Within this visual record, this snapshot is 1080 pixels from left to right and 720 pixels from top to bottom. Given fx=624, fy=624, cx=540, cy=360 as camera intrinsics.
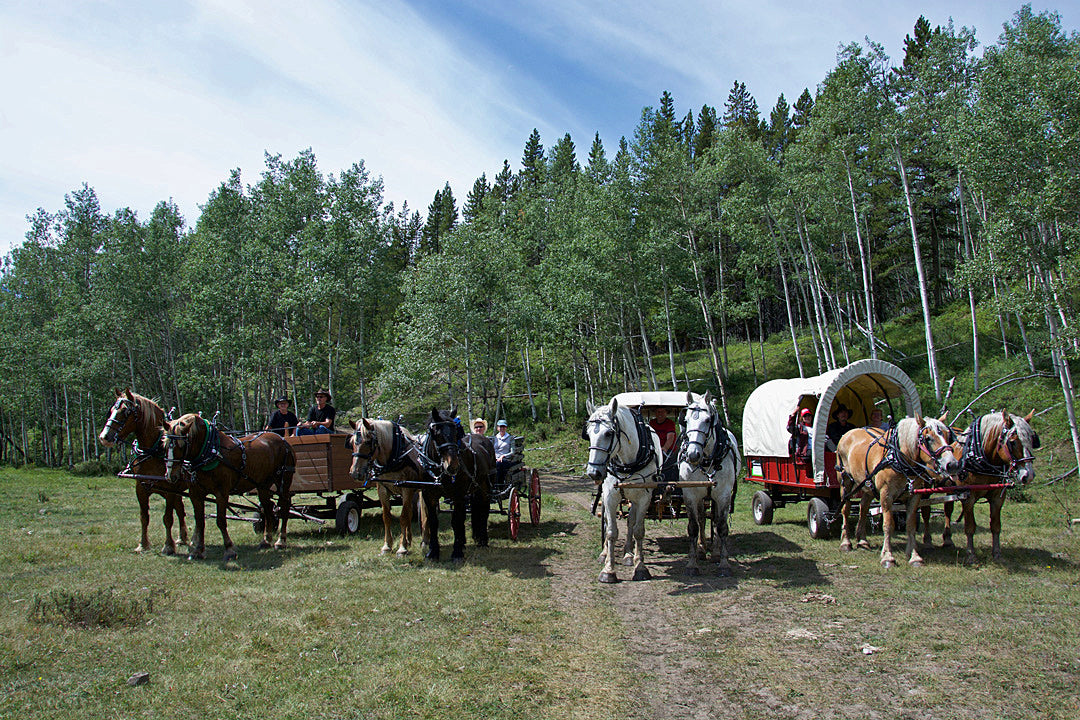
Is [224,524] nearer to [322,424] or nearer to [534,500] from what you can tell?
[322,424]

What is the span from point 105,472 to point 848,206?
33.2 m

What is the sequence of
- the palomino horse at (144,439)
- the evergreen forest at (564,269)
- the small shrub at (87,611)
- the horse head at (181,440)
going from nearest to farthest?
1. the small shrub at (87,611)
2. the palomino horse at (144,439)
3. the horse head at (181,440)
4. the evergreen forest at (564,269)

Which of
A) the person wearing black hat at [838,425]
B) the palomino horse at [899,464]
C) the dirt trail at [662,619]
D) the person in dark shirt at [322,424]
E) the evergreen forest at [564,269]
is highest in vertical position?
the evergreen forest at [564,269]

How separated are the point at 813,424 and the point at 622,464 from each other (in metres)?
4.02

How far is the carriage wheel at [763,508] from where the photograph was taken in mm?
11133

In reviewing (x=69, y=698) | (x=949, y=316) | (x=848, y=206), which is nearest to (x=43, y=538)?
(x=69, y=698)

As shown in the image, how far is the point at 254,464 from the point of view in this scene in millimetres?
9328

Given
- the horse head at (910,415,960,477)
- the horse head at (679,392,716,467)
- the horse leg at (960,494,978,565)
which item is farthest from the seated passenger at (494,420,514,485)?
the horse leg at (960,494,978,565)

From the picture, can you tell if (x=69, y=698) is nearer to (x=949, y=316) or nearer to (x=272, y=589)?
(x=272, y=589)

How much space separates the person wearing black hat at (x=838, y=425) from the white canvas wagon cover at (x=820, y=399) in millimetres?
201

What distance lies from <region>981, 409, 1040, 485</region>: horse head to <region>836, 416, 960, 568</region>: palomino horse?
0.55 m

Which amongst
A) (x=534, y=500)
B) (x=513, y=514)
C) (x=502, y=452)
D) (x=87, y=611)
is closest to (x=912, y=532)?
(x=513, y=514)

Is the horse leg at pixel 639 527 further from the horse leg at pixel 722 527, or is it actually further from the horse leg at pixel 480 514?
the horse leg at pixel 480 514

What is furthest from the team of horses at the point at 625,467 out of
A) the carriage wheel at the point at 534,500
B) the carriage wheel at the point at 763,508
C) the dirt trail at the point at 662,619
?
the carriage wheel at the point at 534,500
